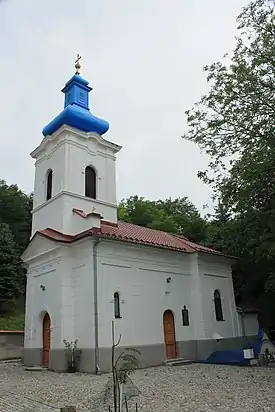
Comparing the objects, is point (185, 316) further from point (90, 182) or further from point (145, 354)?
point (90, 182)

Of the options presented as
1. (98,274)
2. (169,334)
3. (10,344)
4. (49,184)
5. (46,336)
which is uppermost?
(49,184)

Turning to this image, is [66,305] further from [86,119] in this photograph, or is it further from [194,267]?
[86,119]

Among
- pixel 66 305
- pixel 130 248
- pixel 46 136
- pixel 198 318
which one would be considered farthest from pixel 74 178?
pixel 198 318

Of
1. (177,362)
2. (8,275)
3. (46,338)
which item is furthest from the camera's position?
(8,275)

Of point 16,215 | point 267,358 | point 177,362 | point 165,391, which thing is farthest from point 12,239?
point 165,391

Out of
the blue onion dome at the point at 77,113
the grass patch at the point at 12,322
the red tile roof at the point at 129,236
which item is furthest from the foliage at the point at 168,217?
the grass patch at the point at 12,322

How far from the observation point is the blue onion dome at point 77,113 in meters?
20.7

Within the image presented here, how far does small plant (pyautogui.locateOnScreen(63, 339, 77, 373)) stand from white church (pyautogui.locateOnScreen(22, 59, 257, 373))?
0.81 feet

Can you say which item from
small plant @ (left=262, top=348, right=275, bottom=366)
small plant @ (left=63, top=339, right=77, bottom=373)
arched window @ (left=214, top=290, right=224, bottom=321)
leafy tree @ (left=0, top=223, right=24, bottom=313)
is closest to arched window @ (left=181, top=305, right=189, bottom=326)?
arched window @ (left=214, top=290, right=224, bottom=321)

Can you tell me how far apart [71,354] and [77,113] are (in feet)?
39.1

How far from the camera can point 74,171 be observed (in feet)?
66.0

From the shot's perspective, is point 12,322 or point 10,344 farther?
point 12,322

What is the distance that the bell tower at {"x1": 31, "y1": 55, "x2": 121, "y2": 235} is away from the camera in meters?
19.4

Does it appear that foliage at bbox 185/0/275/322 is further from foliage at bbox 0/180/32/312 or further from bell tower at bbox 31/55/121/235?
foliage at bbox 0/180/32/312
